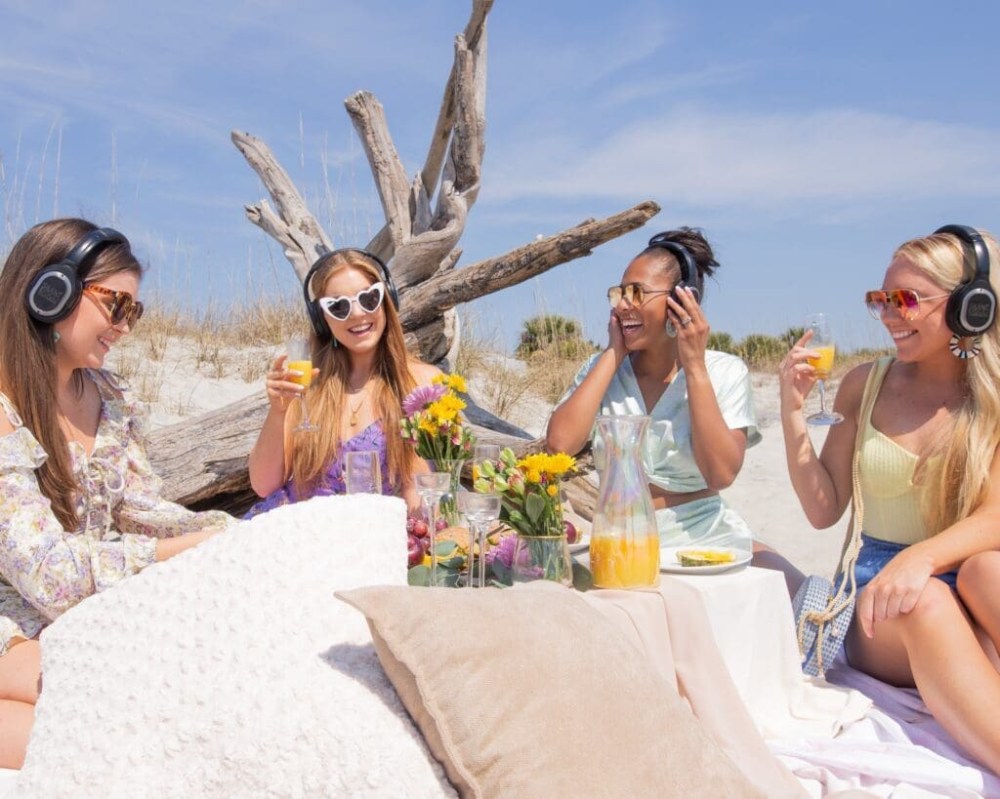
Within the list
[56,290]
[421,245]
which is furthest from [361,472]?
[421,245]

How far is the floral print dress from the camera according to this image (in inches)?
105

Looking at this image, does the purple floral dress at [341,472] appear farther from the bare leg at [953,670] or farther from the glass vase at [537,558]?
the bare leg at [953,670]

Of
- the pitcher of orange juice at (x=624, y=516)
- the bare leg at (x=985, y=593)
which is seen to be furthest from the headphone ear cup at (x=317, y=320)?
the bare leg at (x=985, y=593)

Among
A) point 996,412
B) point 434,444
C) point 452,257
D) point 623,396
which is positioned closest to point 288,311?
point 452,257

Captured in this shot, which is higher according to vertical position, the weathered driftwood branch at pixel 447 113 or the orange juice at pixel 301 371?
the weathered driftwood branch at pixel 447 113

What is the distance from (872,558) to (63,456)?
2936mm

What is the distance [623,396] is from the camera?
13.4ft

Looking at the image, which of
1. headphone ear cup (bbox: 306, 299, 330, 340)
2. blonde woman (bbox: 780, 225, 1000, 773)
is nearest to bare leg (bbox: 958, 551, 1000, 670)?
blonde woman (bbox: 780, 225, 1000, 773)

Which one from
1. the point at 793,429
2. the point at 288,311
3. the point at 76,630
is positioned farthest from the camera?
the point at 288,311

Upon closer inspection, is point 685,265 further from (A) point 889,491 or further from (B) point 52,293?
(B) point 52,293

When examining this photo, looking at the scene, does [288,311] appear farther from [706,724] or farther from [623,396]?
[706,724]

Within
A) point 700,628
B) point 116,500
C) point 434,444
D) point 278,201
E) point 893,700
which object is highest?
point 278,201

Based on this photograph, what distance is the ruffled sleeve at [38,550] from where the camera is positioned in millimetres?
2646

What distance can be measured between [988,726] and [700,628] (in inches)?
37.3
